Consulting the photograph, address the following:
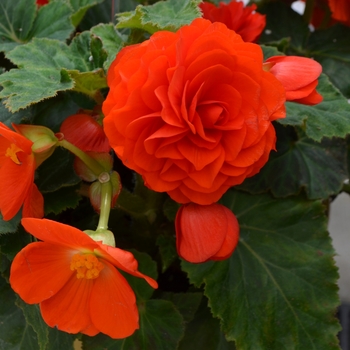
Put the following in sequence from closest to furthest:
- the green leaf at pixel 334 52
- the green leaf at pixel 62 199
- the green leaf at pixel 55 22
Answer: the green leaf at pixel 62 199 < the green leaf at pixel 55 22 < the green leaf at pixel 334 52

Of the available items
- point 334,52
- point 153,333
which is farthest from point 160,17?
point 334,52

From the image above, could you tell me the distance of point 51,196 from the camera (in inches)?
23.6

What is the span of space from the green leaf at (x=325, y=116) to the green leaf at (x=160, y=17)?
0.60 ft

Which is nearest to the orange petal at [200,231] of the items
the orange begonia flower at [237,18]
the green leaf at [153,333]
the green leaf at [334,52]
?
the green leaf at [153,333]

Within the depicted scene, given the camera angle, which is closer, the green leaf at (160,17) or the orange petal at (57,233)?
the orange petal at (57,233)

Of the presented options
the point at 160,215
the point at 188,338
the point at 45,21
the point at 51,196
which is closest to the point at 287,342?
the point at 188,338

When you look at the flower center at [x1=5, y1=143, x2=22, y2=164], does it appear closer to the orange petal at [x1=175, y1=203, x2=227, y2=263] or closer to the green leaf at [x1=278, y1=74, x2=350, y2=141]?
the orange petal at [x1=175, y1=203, x2=227, y2=263]

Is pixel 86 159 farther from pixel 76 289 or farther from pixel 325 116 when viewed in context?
A: pixel 325 116

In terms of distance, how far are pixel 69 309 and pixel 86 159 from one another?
153 mm

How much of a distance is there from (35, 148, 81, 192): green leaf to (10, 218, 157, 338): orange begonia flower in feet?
0.46

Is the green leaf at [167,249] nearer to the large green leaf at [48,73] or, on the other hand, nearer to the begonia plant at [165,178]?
the begonia plant at [165,178]

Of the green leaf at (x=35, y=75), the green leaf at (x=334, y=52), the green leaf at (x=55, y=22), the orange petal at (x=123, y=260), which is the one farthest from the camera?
the green leaf at (x=334, y=52)

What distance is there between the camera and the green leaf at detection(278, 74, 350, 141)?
598 mm

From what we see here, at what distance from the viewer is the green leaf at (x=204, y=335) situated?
2.22 feet
